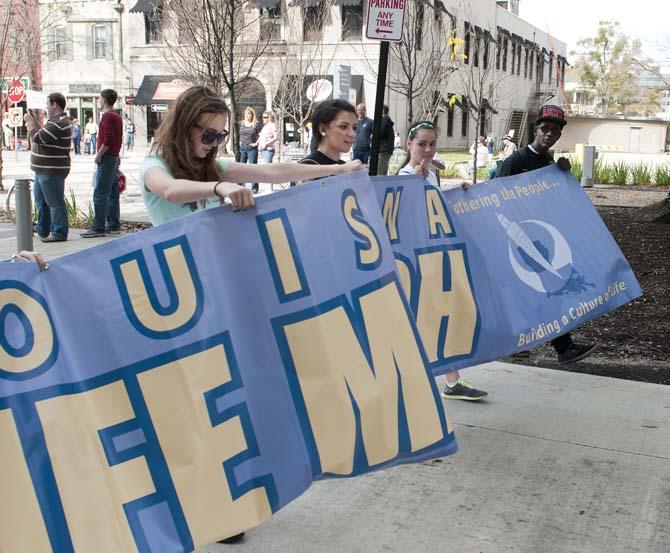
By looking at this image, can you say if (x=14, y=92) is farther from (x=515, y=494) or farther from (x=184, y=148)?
(x=515, y=494)

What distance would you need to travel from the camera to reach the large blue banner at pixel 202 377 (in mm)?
2588

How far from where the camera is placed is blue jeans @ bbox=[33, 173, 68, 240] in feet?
35.8

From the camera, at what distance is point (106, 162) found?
1148 centimetres

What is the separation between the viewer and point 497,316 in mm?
4594

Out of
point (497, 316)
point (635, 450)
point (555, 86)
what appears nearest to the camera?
point (635, 450)

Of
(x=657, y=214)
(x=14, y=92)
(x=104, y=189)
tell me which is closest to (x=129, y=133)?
(x=14, y=92)

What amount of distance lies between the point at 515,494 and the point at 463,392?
4.39 ft

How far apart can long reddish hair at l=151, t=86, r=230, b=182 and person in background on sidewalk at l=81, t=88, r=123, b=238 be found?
27.3 feet

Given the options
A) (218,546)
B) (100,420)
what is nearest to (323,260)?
(100,420)

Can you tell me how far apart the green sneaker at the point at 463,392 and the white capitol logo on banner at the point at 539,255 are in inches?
29.2

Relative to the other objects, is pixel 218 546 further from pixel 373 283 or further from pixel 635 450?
pixel 635 450

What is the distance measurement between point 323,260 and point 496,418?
2.13 metres

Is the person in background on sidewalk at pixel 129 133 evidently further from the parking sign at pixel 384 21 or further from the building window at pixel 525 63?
the parking sign at pixel 384 21

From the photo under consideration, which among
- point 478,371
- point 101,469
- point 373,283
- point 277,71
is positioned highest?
point 277,71
